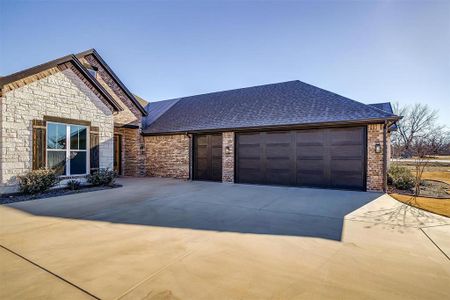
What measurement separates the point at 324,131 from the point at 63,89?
1146cm

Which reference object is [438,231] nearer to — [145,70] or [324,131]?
[324,131]

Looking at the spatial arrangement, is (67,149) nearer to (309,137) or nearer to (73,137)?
(73,137)

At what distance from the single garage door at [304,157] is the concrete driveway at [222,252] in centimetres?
324

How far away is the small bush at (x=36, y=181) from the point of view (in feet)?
25.1

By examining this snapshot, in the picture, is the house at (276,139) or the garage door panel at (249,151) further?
the garage door panel at (249,151)

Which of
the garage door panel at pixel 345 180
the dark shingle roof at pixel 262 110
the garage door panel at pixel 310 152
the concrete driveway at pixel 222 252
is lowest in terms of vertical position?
the concrete driveway at pixel 222 252

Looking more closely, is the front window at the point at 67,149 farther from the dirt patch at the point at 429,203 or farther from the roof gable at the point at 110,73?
the dirt patch at the point at 429,203

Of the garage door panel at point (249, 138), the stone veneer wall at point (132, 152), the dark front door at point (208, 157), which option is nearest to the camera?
the garage door panel at point (249, 138)

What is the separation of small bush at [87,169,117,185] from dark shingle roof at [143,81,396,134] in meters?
4.50

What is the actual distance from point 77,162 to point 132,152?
5.30m

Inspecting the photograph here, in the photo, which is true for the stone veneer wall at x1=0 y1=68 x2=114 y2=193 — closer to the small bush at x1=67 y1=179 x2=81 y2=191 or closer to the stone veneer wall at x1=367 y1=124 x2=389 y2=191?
the small bush at x1=67 y1=179 x2=81 y2=191

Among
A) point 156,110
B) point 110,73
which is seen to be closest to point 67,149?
point 110,73

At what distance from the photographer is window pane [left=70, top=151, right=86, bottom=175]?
9398 mm

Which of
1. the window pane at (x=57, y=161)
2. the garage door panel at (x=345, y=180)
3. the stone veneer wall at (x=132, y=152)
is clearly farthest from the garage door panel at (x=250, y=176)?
the window pane at (x=57, y=161)
